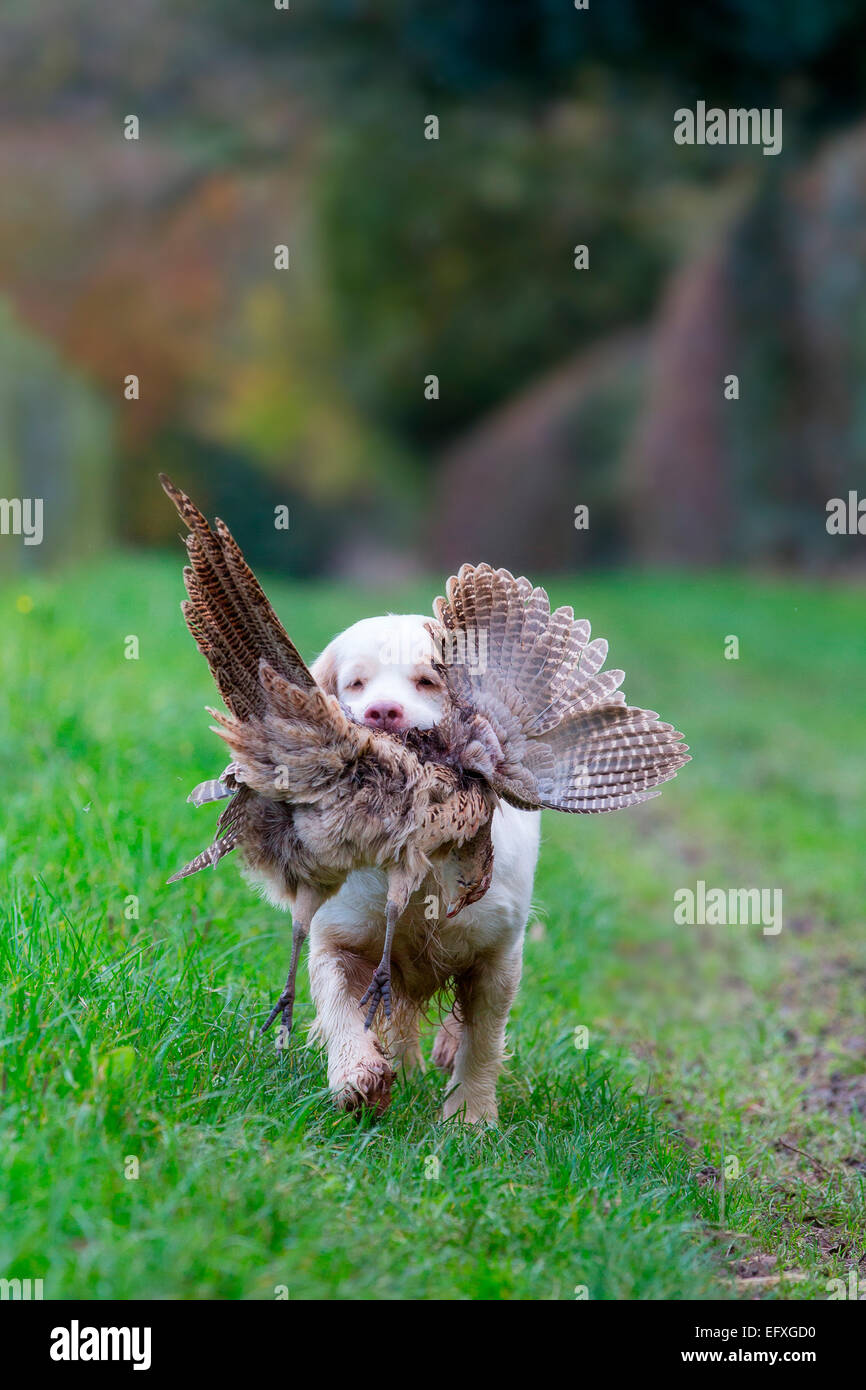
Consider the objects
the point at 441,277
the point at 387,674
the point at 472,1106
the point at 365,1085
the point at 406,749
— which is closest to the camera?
the point at 365,1085

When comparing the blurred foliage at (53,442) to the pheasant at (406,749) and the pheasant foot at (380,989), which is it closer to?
the pheasant at (406,749)

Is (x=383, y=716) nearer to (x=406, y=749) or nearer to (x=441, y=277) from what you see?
(x=406, y=749)

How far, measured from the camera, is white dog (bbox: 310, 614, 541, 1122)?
3.84 metres

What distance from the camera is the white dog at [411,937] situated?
384 centimetres

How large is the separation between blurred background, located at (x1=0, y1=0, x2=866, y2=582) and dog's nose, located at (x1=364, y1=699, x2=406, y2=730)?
15128 mm

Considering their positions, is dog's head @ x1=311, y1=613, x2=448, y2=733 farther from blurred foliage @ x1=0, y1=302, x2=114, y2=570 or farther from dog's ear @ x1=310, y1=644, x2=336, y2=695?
blurred foliage @ x1=0, y1=302, x2=114, y2=570

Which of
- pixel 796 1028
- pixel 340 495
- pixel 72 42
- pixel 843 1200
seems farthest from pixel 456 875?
pixel 72 42

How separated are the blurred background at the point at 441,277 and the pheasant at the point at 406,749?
49.3 ft

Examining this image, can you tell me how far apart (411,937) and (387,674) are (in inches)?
29.4

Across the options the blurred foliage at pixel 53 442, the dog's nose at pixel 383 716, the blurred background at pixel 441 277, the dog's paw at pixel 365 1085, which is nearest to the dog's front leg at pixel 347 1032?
the dog's paw at pixel 365 1085

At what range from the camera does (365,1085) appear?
358 centimetres

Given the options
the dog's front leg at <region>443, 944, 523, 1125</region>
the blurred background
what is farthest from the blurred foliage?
the dog's front leg at <region>443, 944, 523, 1125</region>

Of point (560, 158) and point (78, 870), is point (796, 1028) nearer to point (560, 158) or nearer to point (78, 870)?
point (78, 870)

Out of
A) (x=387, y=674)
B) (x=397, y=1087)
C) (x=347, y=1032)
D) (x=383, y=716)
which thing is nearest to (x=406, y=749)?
(x=383, y=716)
